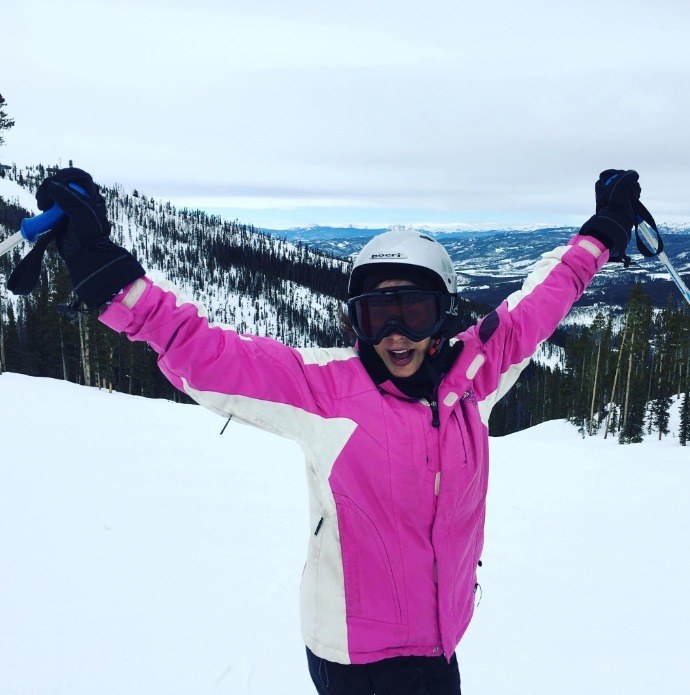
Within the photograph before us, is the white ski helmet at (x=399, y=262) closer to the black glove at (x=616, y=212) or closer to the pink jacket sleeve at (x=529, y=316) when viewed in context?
the pink jacket sleeve at (x=529, y=316)

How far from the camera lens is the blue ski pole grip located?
5.73 ft

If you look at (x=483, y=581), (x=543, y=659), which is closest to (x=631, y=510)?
(x=483, y=581)

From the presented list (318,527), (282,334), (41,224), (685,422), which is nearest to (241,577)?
(318,527)

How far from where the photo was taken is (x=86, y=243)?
69.6 inches

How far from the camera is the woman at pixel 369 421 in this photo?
175cm

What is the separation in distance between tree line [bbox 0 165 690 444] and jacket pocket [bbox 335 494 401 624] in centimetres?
76

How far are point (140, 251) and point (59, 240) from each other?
15160cm

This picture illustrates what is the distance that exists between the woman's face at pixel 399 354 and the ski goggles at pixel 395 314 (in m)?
0.02

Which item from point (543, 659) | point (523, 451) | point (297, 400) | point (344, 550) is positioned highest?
point (297, 400)

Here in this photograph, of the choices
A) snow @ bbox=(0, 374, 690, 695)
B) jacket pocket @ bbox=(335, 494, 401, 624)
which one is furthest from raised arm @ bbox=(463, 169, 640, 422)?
snow @ bbox=(0, 374, 690, 695)

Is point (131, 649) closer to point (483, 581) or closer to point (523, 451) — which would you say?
point (483, 581)

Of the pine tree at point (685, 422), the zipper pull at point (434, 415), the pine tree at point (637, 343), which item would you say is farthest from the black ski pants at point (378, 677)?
the pine tree at point (685, 422)

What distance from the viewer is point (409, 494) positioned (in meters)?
1.88

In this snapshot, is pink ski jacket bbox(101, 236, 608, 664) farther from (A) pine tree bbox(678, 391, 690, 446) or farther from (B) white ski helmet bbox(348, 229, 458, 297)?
(A) pine tree bbox(678, 391, 690, 446)
